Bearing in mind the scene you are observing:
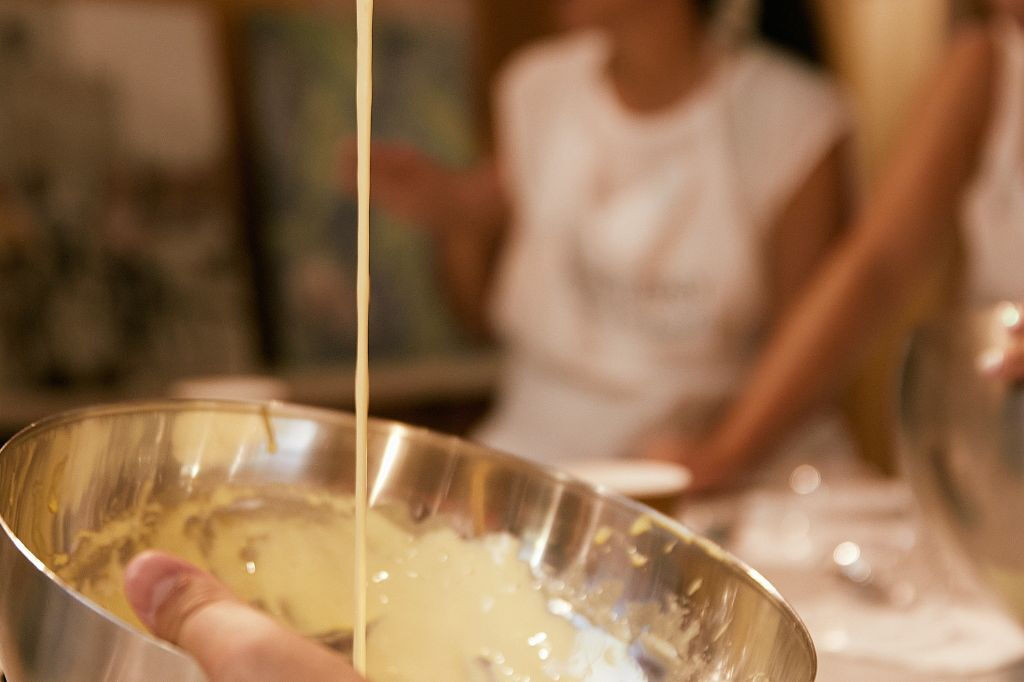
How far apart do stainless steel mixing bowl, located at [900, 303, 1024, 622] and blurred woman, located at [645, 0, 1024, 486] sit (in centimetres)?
47

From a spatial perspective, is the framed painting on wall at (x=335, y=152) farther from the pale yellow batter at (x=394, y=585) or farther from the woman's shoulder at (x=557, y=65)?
the pale yellow batter at (x=394, y=585)

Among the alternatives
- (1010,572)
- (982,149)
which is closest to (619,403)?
(982,149)

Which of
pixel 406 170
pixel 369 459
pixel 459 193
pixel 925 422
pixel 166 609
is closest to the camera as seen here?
pixel 166 609

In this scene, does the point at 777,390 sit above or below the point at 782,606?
below

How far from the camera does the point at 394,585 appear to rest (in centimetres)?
53

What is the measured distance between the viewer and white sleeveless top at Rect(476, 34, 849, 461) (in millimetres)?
1365

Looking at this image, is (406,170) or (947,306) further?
(947,306)

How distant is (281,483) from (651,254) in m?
0.93

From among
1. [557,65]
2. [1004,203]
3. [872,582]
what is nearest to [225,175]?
[557,65]

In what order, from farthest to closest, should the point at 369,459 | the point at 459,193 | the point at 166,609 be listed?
the point at 459,193
the point at 369,459
the point at 166,609

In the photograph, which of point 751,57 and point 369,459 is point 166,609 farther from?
point 751,57

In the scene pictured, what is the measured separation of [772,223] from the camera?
1396 millimetres

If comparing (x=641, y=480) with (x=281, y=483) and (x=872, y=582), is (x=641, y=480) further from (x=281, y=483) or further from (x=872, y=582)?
(x=281, y=483)

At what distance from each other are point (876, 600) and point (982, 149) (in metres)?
0.67
